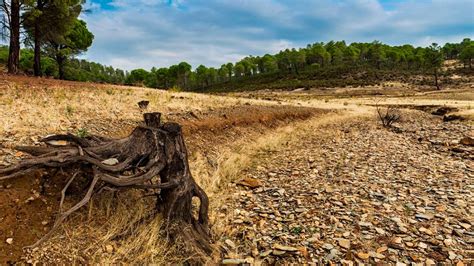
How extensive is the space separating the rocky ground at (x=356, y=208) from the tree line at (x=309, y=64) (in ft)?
299

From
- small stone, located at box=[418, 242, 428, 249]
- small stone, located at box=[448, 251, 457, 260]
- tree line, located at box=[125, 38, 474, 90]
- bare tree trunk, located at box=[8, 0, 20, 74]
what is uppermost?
tree line, located at box=[125, 38, 474, 90]

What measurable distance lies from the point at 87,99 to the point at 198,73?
121704 millimetres

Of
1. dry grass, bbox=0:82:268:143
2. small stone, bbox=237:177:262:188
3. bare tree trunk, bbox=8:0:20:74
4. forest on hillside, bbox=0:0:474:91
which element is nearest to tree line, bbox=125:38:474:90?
forest on hillside, bbox=0:0:474:91

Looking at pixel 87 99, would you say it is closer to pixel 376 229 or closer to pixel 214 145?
pixel 214 145

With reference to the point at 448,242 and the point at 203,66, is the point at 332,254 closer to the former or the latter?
the point at 448,242

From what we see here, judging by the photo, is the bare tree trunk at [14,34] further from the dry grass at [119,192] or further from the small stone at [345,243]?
the small stone at [345,243]

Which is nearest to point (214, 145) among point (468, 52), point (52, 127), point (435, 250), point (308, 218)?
point (52, 127)

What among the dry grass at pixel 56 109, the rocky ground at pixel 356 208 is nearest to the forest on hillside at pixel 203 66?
the dry grass at pixel 56 109

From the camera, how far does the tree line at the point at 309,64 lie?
111m

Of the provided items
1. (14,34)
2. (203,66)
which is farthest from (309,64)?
(14,34)

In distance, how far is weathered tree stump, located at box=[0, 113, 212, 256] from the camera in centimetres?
526

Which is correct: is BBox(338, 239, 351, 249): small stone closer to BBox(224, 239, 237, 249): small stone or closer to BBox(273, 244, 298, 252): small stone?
BBox(273, 244, 298, 252): small stone

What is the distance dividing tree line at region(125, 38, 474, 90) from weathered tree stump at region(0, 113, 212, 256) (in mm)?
93332

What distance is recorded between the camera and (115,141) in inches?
248
